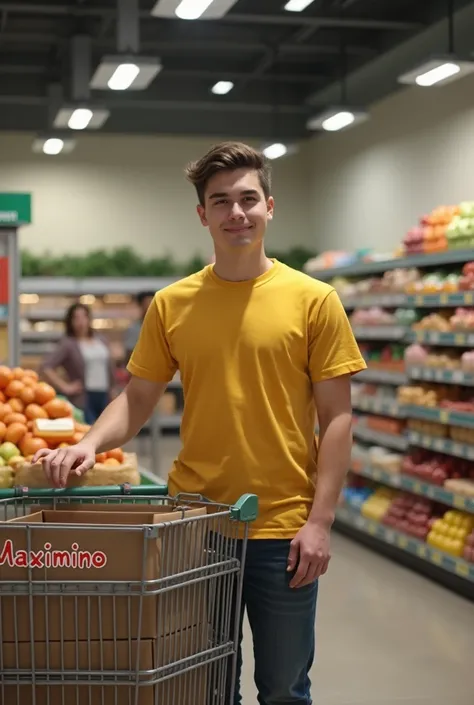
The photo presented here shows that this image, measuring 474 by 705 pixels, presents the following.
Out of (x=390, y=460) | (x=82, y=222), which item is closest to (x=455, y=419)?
(x=390, y=460)

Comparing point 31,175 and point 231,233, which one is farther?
point 31,175

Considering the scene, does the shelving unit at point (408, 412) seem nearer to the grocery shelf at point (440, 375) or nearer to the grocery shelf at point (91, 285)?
the grocery shelf at point (440, 375)

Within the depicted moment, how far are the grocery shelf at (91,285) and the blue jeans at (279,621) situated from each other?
43.8ft

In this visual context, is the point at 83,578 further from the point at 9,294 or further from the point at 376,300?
the point at 376,300

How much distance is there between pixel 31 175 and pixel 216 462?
14.2 meters

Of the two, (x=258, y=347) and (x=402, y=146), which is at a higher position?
(x=402, y=146)

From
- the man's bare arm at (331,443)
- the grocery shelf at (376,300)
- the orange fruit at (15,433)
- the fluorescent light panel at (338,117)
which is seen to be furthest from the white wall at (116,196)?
the man's bare arm at (331,443)

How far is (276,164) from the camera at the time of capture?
16906 mm

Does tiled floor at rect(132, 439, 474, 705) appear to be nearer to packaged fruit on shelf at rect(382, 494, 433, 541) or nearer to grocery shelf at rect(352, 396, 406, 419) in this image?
packaged fruit on shelf at rect(382, 494, 433, 541)

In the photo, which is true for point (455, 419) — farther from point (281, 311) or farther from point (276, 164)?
point (276, 164)

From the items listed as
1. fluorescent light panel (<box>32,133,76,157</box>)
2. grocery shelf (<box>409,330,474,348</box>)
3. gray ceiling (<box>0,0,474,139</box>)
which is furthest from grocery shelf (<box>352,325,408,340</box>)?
fluorescent light panel (<box>32,133,76,157</box>)

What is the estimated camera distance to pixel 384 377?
26.8 ft

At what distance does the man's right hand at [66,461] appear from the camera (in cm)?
250

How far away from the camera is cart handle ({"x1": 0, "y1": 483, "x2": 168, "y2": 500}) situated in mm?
2558
